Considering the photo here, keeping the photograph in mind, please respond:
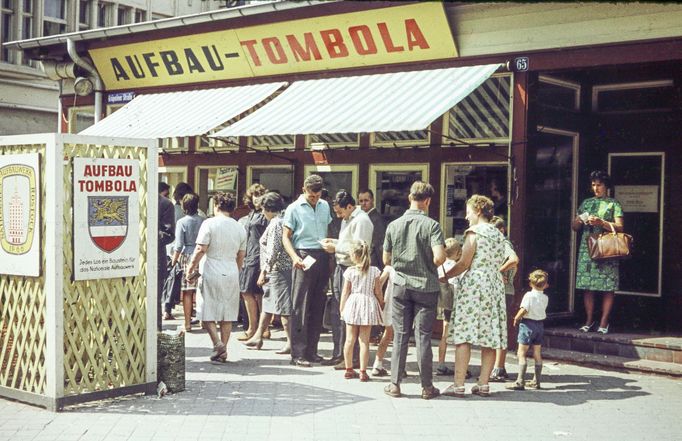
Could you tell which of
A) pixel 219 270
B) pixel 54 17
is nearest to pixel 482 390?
pixel 219 270

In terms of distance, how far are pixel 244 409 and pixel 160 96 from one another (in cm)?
857

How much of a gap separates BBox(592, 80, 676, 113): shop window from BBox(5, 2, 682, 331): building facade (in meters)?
0.02

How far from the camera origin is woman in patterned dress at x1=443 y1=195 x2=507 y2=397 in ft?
27.1

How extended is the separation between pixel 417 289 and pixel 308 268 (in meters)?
1.86

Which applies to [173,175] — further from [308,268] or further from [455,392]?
[455,392]

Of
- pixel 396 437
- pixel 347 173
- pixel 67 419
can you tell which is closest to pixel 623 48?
pixel 347 173

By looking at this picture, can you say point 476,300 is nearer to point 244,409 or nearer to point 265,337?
point 244,409

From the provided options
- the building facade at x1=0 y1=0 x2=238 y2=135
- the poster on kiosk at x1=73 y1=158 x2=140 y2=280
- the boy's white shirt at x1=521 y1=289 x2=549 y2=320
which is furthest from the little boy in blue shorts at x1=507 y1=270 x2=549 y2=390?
the building facade at x1=0 y1=0 x2=238 y2=135

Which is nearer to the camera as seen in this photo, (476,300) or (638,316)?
(476,300)

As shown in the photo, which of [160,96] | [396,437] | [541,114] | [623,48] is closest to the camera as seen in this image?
[396,437]

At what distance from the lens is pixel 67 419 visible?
699 centimetres

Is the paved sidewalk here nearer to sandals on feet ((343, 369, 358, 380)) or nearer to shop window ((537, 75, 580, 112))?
sandals on feet ((343, 369, 358, 380))

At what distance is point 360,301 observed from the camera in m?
8.93

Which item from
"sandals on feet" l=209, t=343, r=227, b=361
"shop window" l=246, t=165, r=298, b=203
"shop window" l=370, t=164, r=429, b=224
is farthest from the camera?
"shop window" l=246, t=165, r=298, b=203
